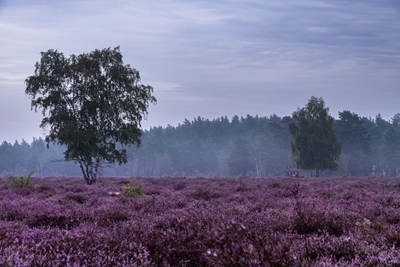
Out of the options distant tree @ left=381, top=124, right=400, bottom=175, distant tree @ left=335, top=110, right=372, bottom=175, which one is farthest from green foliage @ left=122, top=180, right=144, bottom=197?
distant tree @ left=381, top=124, right=400, bottom=175

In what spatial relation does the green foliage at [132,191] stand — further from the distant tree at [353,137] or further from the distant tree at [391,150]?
the distant tree at [391,150]

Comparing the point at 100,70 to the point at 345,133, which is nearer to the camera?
the point at 100,70

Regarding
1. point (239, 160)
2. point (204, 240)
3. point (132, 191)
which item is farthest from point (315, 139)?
point (204, 240)

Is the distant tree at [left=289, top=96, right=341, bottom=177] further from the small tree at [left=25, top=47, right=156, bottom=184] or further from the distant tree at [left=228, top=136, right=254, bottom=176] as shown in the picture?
the distant tree at [left=228, top=136, right=254, bottom=176]

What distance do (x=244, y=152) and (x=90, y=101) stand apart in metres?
77.7

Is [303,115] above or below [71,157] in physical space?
above

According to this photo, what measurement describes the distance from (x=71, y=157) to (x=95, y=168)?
171 cm

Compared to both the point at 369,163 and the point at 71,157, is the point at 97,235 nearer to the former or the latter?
the point at 71,157

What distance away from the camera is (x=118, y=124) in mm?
25734

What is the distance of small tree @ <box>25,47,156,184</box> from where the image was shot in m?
24.9

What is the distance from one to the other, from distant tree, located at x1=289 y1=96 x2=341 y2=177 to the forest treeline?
16.1 m

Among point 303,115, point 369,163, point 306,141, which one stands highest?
point 303,115

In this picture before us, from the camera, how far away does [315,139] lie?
174ft

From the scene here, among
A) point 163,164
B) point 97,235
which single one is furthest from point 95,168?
point 163,164
